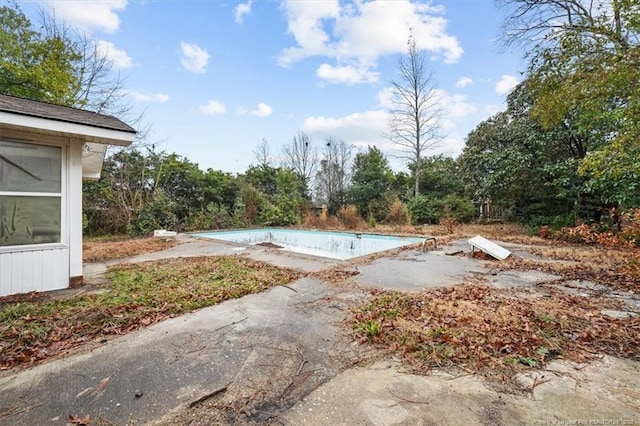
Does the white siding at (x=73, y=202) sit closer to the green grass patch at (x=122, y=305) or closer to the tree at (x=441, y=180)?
the green grass patch at (x=122, y=305)

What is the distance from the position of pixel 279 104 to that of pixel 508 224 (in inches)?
511

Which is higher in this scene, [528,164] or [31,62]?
[31,62]

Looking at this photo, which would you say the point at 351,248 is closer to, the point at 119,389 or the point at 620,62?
the point at 620,62

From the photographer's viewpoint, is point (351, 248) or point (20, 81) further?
point (351, 248)

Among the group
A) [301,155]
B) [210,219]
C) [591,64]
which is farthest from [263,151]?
[591,64]

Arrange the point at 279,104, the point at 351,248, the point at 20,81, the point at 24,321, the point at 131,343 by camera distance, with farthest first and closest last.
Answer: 1. the point at 279,104
2. the point at 351,248
3. the point at 20,81
4. the point at 24,321
5. the point at 131,343

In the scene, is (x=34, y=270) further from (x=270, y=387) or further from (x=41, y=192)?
(x=270, y=387)

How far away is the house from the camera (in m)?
3.37

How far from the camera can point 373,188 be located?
16328 millimetres

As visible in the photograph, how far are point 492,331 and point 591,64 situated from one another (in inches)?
222

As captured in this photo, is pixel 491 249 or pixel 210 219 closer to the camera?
pixel 491 249

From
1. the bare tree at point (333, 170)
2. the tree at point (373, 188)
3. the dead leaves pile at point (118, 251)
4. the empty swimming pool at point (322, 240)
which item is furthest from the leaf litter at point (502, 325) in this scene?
the bare tree at point (333, 170)

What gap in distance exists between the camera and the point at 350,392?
176cm

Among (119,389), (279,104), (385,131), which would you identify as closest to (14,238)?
(119,389)
